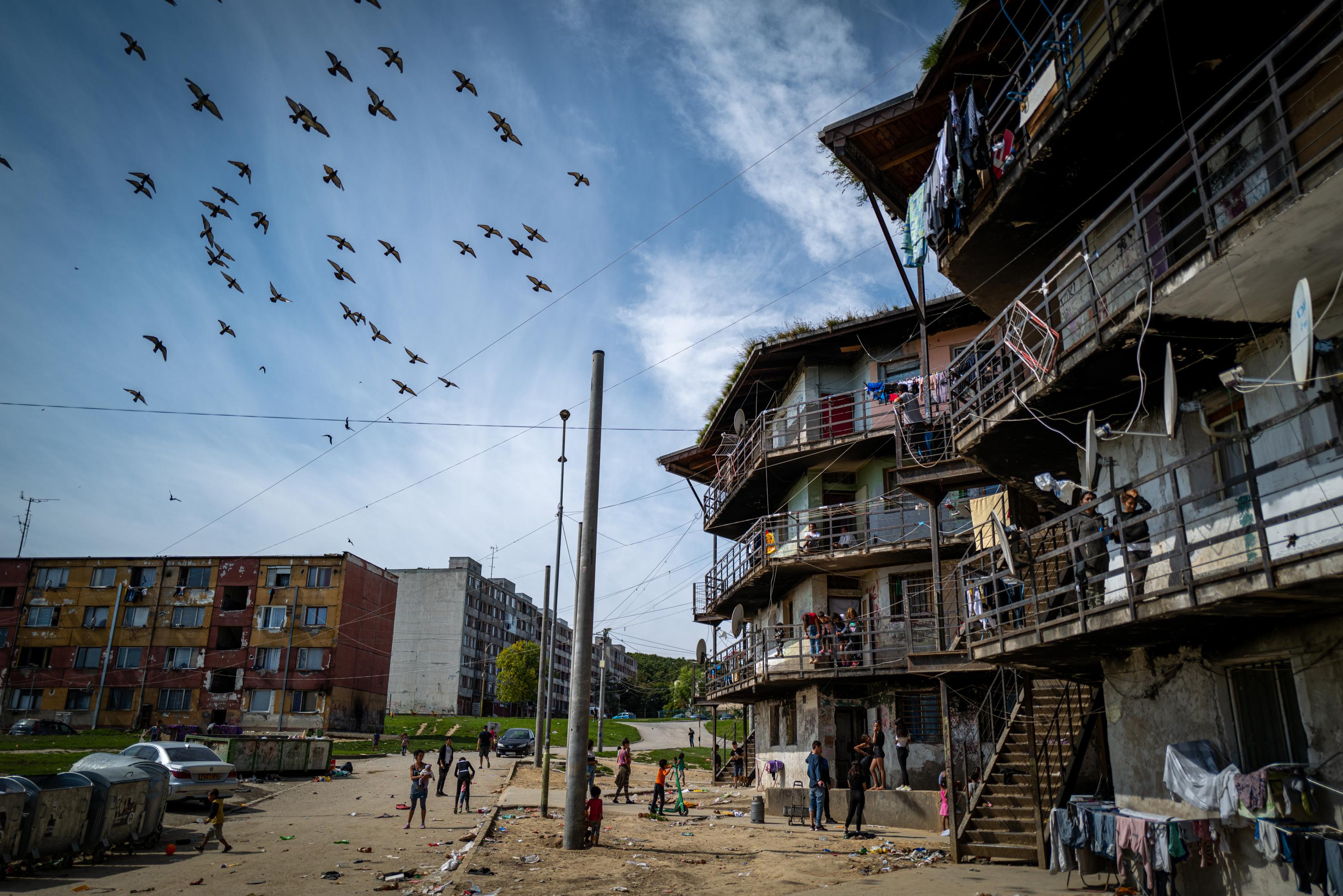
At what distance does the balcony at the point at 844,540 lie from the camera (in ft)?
81.4

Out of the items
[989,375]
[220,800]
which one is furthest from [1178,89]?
[220,800]

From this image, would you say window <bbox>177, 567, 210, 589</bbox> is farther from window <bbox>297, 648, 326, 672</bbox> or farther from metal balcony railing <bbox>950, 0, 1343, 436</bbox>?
metal balcony railing <bbox>950, 0, 1343, 436</bbox>

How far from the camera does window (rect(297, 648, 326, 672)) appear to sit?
57281mm

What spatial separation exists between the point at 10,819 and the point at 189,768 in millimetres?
9692

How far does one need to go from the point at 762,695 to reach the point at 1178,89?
2450 cm

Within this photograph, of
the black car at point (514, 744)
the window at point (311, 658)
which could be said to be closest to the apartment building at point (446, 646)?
the window at point (311, 658)

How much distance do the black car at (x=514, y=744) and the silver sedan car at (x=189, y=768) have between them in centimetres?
2539

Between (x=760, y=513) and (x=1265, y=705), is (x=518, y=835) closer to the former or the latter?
(x=1265, y=705)

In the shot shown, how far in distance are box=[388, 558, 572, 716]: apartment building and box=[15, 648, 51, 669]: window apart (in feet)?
112

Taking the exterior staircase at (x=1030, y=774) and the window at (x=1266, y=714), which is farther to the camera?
the exterior staircase at (x=1030, y=774)

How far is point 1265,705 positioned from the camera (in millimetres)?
9961

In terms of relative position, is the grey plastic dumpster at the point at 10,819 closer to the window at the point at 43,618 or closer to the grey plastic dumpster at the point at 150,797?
the grey plastic dumpster at the point at 150,797

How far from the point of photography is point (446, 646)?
9550 cm

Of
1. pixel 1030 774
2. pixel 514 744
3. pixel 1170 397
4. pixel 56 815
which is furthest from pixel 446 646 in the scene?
pixel 1170 397
